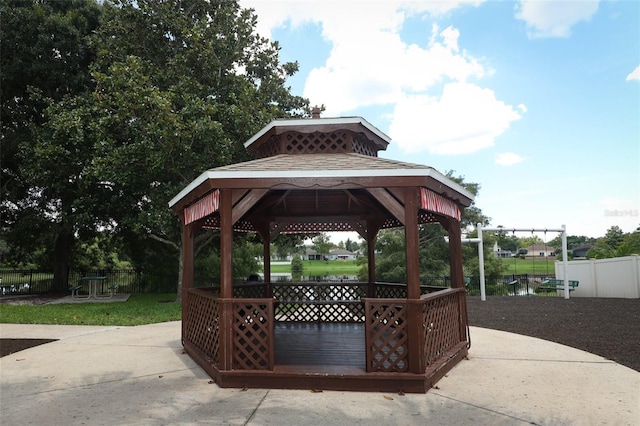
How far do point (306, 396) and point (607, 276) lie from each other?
16742 millimetres

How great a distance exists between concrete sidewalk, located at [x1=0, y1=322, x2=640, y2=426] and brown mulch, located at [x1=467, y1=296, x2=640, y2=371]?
3.18ft

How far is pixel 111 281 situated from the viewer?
22.1 meters

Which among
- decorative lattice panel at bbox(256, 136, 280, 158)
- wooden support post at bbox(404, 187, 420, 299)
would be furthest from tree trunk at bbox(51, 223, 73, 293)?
wooden support post at bbox(404, 187, 420, 299)

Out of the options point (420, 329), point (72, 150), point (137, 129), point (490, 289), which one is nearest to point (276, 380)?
point (420, 329)

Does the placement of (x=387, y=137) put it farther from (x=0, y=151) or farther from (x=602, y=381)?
(x=0, y=151)

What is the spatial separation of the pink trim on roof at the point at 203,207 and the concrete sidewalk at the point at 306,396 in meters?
2.12

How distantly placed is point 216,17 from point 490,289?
60.0 ft

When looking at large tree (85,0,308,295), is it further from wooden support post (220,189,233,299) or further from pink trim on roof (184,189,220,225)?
wooden support post (220,189,233,299)

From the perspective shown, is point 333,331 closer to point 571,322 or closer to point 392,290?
point 392,290

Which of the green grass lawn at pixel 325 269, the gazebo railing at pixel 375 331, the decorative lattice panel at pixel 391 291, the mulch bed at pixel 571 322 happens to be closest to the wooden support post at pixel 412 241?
the gazebo railing at pixel 375 331

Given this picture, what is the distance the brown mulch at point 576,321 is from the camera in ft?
24.3

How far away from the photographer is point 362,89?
32.4ft

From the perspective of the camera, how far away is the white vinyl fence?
15703 millimetres

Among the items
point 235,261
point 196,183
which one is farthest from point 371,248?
point 235,261
